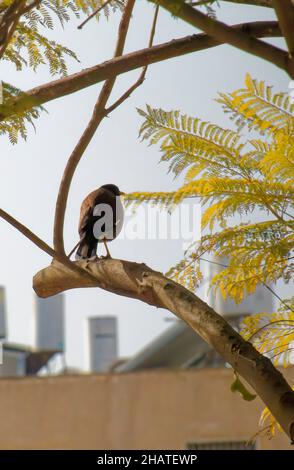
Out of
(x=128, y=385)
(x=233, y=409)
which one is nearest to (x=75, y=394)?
(x=128, y=385)

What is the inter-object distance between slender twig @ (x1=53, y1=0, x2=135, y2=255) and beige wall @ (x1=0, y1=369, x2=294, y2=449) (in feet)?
27.1

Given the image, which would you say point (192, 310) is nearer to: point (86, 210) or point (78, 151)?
point (78, 151)

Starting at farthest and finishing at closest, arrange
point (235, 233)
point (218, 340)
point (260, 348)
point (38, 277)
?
point (38, 277) → point (260, 348) → point (235, 233) → point (218, 340)

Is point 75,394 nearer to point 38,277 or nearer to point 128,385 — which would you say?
point 128,385

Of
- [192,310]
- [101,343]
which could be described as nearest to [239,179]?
[192,310]

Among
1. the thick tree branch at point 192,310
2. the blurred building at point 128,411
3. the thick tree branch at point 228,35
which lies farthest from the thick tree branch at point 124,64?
the blurred building at point 128,411

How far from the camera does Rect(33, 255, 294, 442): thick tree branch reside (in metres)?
2.95

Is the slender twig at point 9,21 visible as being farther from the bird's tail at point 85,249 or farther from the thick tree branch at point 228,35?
the bird's tail at point 85,249

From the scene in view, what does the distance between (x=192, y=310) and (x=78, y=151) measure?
37.3 inches

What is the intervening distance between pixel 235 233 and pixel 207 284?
→ 1.20 feet

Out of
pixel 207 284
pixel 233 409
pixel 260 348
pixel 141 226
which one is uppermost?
A: pixel 141 226

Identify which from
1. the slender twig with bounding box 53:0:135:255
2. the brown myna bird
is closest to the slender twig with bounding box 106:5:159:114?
the slender twig with bounding box 53:0:135:255

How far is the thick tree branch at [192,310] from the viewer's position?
9.66 ft
